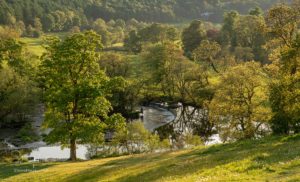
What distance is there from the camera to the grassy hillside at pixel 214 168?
77.0 feet

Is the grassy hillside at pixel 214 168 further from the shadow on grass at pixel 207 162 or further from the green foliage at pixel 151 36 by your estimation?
the green foliage at pixel 151 36

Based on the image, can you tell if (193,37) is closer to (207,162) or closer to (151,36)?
(151,36)

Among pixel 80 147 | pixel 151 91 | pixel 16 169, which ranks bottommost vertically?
pixel 80 147

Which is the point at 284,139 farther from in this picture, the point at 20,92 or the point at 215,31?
the point at 215,31

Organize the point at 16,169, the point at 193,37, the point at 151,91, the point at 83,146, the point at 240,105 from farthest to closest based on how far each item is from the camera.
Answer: the point at 193,37
the point at 151,91
the point at 83,146
the point at 240,105
the point at 16,169

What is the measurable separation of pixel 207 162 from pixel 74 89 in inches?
944

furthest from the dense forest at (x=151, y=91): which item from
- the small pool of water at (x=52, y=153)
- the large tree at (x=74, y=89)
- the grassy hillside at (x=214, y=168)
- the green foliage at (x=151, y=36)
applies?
the green foliage at (x=151, y=36)

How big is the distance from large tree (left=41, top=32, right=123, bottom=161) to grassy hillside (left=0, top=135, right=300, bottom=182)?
7389 mm

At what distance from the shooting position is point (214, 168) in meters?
26.7

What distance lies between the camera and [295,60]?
42.9 metres

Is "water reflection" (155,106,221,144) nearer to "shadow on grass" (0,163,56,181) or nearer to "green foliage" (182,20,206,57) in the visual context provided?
"shadow on grass" (0,163,56,181)

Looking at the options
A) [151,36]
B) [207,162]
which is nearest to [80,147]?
[207,162]

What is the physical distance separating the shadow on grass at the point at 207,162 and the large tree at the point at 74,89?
1302 cm

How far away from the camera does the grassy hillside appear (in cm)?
2347
